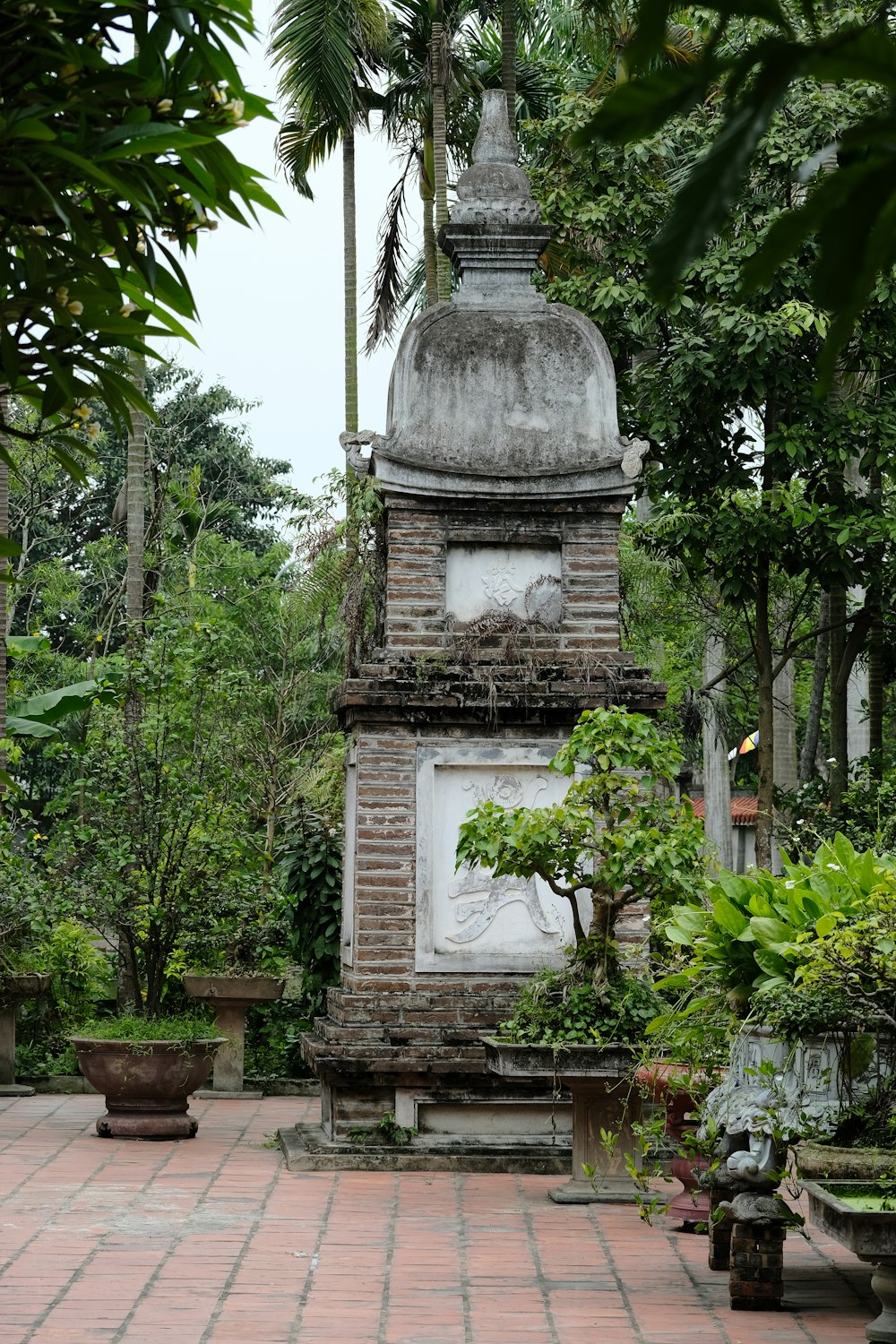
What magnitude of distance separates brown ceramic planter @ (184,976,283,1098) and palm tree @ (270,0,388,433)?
954cm

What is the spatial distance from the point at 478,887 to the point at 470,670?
1177 mm

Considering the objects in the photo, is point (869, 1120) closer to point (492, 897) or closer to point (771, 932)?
point (771, 932)

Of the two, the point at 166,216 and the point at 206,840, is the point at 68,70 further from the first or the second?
the point at 206,840

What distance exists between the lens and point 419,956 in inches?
354

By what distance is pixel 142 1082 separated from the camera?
9695 millimetres

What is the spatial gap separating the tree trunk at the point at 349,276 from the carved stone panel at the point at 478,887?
36.3 ft

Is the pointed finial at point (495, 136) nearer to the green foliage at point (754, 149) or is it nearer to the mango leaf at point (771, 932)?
the mango leaf at point (771, 932)

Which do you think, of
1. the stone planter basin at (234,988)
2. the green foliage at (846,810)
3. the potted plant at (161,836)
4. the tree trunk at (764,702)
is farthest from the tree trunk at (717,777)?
the potted plant at (161,836)

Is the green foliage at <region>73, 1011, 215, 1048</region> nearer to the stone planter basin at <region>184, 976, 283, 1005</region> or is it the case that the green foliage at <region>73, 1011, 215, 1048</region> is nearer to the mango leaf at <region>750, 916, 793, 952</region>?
the stone planter basin at <region>184, 976, 283, 1005</region>

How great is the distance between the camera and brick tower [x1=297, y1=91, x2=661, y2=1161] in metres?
8.77

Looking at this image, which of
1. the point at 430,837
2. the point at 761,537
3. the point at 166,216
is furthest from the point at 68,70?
the point at 761,537

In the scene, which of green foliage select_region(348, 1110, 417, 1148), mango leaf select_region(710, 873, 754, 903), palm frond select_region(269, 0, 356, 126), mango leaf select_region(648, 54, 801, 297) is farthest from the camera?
palm frond select_region(269, 0, 356, 126)

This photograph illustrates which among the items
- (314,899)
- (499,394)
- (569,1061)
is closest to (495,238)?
(499,394)

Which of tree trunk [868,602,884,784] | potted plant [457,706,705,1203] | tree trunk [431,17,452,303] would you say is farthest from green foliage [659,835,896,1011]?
tree trunk [431,17,452,303]
